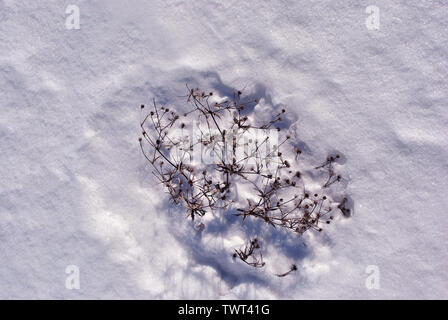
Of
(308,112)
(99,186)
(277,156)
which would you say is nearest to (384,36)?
(308,112)

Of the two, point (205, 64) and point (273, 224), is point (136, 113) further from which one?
point (273, 224)

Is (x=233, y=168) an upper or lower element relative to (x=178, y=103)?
lower
